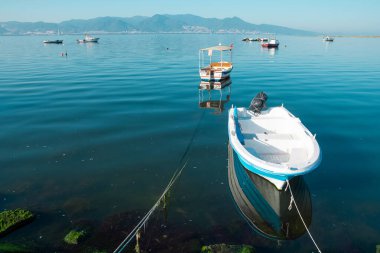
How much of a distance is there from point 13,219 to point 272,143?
12778 mm

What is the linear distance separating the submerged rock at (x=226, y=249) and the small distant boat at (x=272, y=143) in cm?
334

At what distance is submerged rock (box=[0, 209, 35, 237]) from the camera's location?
409 inches

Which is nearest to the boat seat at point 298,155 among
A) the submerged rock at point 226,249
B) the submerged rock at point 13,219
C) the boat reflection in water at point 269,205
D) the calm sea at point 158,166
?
the boat reflection in water at point 269,205

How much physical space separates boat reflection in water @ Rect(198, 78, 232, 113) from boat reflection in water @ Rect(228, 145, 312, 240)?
41.6 ft

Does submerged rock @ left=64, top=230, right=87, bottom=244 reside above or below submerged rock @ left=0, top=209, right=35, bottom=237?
below

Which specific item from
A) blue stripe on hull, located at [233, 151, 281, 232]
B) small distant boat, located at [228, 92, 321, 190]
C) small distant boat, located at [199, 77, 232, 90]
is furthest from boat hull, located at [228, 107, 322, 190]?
small distant boat, located at [199, 77, 232, 90]

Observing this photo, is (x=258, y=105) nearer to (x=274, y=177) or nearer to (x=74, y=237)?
(x=274, y=177)

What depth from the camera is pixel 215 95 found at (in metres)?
31.4

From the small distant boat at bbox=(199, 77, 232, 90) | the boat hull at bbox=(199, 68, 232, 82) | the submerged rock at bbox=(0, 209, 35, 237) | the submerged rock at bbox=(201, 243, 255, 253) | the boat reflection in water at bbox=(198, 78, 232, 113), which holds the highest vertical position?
the boat hull at bbox=(199, 68, 232, 82)

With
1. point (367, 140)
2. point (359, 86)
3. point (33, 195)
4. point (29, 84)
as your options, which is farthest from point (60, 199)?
point (359, 86)

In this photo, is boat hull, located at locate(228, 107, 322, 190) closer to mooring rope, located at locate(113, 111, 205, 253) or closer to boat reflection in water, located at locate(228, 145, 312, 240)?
boat reflection in water, located at locate(228, 145, 312, 240)

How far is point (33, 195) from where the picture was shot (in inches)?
501

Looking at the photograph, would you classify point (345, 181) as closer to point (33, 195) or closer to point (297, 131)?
point (297, 131)

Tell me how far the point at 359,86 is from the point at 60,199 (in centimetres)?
3608
